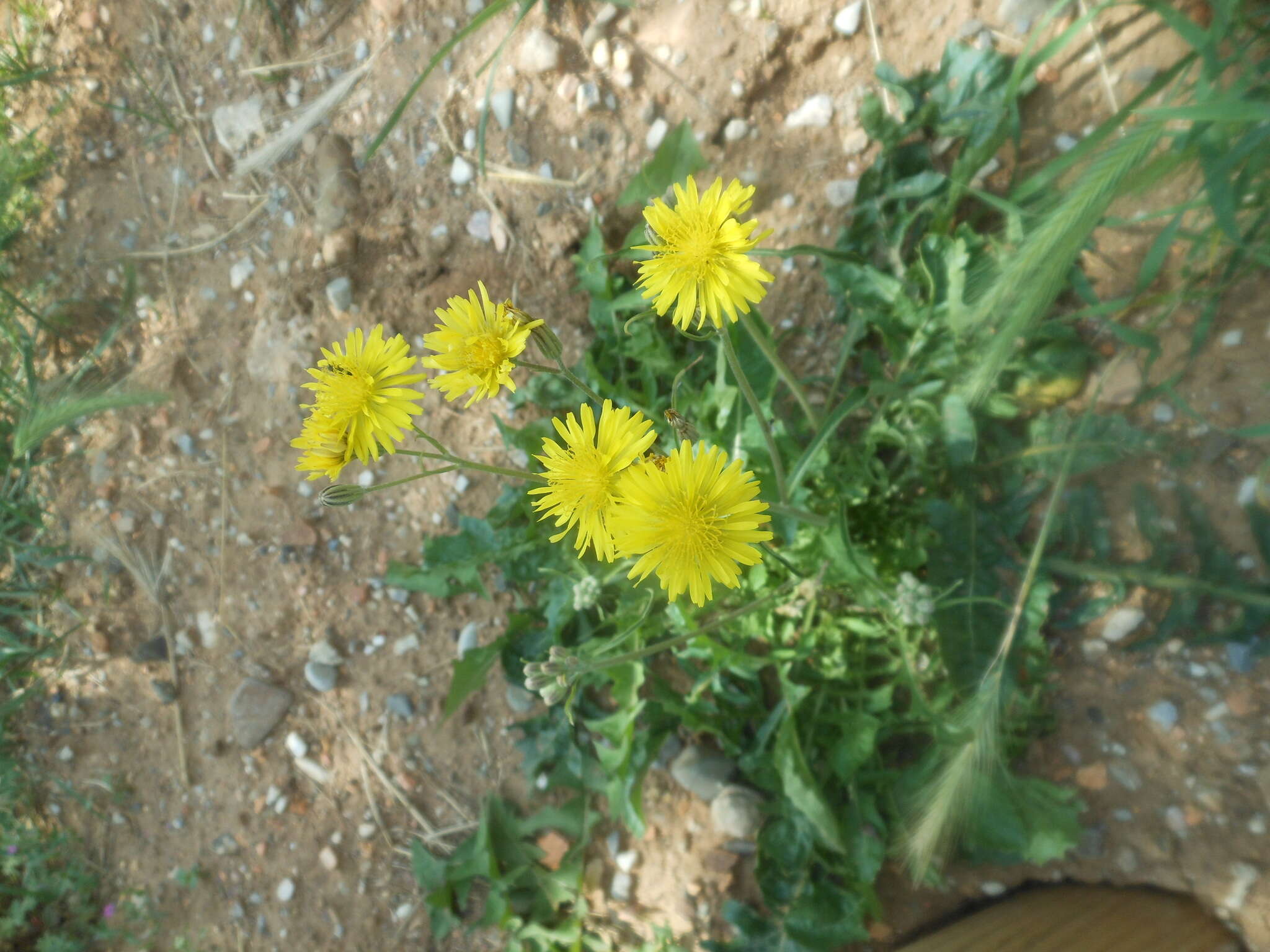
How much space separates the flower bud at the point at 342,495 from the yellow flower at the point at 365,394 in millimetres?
57

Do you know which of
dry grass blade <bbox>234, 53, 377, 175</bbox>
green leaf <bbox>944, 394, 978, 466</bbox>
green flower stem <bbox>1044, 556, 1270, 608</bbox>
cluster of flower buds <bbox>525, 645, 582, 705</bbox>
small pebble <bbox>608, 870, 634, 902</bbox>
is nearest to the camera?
cluster of flower buds <bbox>525, 645, 582, 705</bbox>

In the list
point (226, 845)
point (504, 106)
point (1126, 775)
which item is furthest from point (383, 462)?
point (1126, 775)

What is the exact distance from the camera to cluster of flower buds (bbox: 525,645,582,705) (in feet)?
4.43

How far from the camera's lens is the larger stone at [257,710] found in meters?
2.67

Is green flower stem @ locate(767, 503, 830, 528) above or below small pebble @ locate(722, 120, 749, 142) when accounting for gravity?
below

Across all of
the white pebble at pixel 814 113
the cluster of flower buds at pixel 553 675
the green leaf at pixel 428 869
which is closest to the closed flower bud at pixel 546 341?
the cluster of flower buds at pixel 553 675

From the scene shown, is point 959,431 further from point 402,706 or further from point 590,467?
point 402,706

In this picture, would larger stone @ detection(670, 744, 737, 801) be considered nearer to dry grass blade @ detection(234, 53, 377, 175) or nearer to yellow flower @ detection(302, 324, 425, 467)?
yellow flower @ detection(302, 324, 425, 467)

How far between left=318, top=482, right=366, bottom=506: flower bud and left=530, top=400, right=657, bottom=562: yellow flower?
1.06ft

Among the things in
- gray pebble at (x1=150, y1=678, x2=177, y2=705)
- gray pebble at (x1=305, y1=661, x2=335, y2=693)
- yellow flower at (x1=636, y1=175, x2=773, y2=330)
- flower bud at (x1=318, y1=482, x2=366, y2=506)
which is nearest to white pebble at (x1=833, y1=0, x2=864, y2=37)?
yellow flower at (x1=636, y1=175, x2=773, y2=330)

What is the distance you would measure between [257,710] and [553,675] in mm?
1808

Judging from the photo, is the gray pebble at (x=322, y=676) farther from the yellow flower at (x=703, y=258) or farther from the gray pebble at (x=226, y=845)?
the yellow flower at (x=703, y=258)

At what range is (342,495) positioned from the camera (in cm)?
138

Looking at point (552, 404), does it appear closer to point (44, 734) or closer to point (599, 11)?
point (599, 11)
